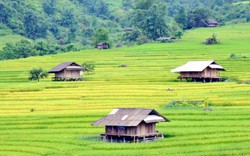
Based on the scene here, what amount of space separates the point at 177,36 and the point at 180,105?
3078 inches

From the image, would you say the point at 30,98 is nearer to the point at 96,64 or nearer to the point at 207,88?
the point at 207,88

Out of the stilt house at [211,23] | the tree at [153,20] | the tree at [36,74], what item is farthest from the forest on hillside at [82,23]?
the tree at [36,74]

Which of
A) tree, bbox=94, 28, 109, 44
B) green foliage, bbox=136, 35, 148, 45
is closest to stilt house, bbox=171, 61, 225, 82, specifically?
tree, bbox=94, 28, 109, 44

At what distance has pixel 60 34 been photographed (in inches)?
6772

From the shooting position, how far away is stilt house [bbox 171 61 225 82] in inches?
3501

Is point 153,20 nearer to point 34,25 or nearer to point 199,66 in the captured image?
point 34,25

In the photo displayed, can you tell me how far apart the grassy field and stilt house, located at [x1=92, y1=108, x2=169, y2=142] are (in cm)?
127

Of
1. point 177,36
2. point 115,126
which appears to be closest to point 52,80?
point 115,126

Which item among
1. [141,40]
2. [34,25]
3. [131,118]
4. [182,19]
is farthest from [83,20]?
[131,118]

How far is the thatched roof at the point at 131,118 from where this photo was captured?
54.4m

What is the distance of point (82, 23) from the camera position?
182000mm

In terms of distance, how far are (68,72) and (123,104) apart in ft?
91.6

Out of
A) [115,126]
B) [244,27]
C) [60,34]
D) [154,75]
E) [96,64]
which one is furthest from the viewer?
[60,34]

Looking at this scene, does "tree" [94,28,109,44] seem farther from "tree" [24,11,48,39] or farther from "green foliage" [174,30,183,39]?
"tree" [24,11,48,39]
